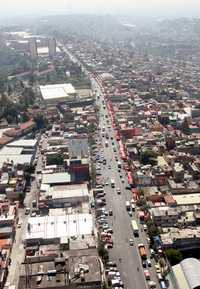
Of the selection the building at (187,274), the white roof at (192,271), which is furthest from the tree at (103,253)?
the white roof at (192,271)

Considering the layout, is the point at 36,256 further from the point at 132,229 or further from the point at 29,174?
the point at 29,174

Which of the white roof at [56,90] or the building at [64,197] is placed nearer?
the building at [64,197]

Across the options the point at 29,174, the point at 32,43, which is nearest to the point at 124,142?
the point at 29,174

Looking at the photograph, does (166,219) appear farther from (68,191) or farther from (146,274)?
(68,191)

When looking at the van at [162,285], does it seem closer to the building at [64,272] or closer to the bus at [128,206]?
the building at [64,272]

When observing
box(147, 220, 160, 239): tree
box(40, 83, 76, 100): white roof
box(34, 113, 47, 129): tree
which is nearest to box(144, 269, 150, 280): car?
box(147, 220, 160, 239): tree

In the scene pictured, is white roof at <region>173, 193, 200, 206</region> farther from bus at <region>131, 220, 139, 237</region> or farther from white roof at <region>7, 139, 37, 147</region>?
white roof at <region>7, 139, 37, 147</region>
